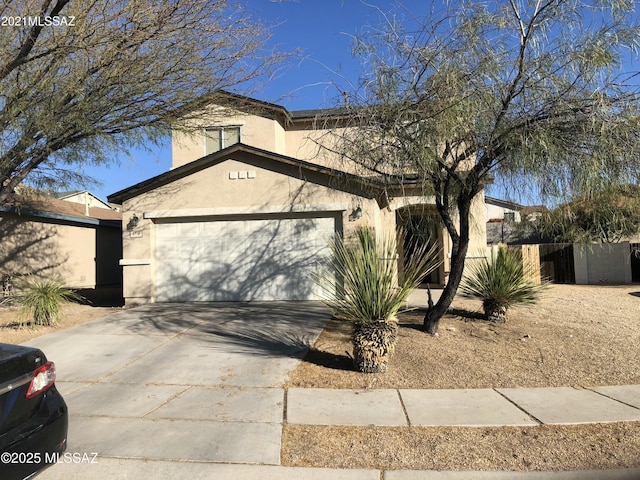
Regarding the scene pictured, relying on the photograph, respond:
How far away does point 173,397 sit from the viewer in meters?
5.49

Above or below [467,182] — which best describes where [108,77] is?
above

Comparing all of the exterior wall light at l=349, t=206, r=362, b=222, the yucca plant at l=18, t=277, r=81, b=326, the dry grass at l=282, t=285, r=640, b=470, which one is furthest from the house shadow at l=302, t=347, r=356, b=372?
the yucca plant at l=18, t=277, r=81, b=326

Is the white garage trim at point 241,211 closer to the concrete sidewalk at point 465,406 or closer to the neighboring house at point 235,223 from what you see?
the neighboring house at point 235,223

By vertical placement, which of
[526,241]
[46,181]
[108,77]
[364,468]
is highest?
[108,77]

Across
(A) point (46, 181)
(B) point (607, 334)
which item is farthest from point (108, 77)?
(B) point (607, 334)

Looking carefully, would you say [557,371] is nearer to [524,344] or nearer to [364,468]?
[524,344]

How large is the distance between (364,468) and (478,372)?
3.07m

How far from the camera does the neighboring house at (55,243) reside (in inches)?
633

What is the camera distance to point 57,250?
58.9 feet

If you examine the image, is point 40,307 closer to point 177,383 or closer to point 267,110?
point 177,383

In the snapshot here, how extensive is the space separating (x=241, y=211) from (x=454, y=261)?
20.3 feet

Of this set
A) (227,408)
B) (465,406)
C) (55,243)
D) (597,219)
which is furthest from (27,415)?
(55,243)

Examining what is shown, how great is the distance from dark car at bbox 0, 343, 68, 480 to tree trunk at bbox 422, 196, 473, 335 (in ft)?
19.6

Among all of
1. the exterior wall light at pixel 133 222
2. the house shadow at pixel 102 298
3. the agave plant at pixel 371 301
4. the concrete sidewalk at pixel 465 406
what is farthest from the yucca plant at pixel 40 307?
the concrete sidewalk at pixel 465 406
